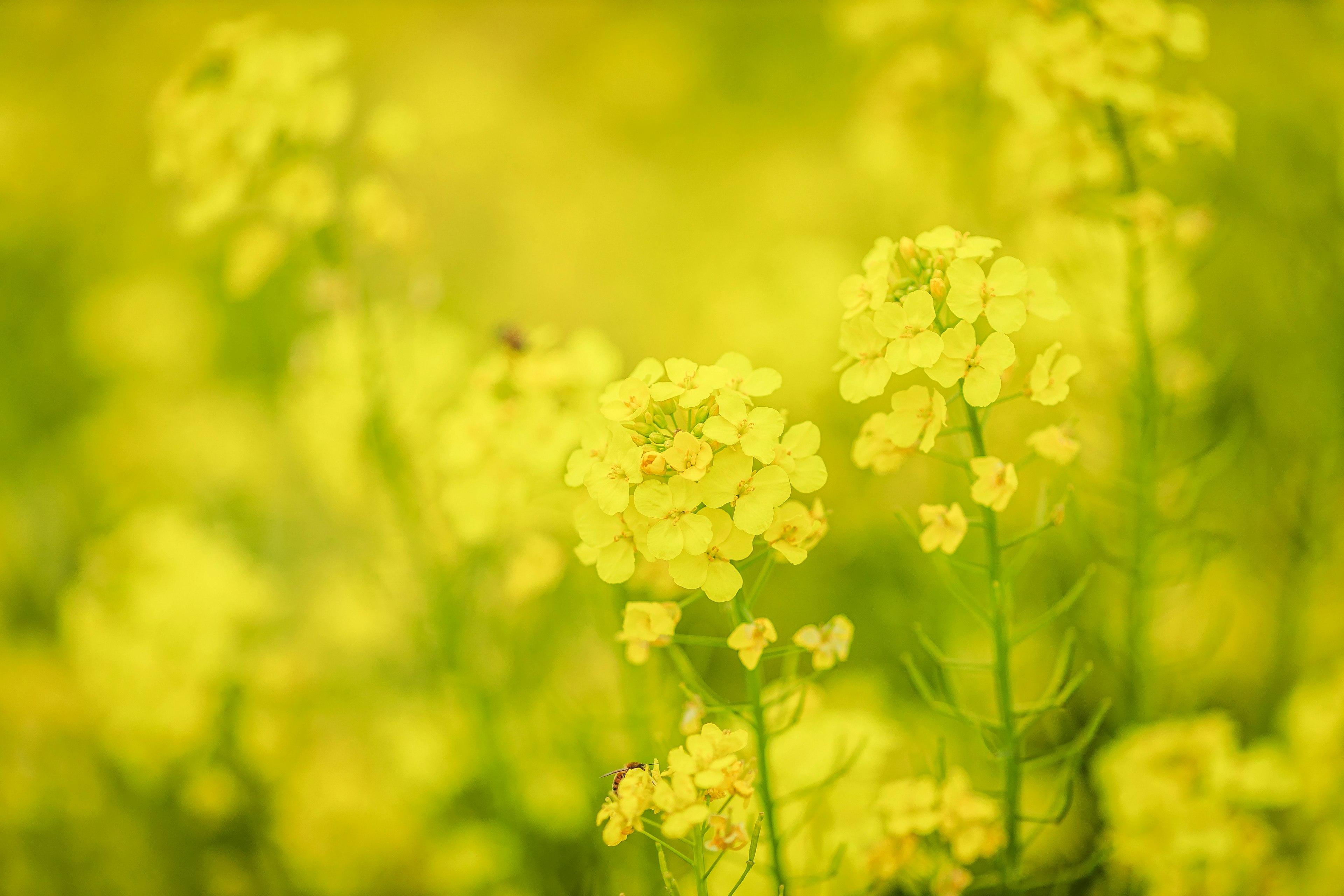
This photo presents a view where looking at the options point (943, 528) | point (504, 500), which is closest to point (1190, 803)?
point (943, 528)

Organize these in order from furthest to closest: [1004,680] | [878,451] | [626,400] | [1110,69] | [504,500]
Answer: [504,500] → [1110,69] → [1004,680] → [878,451] → [626,400]

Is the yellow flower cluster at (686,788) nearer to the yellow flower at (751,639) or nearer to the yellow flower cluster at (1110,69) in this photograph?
the yellow flower at (751,639)

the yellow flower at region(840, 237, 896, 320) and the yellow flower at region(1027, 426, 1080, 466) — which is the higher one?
the yellow flower at region(840, 237, 896, 320)

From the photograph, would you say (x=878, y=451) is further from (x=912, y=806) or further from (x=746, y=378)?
(x=912, y=806)

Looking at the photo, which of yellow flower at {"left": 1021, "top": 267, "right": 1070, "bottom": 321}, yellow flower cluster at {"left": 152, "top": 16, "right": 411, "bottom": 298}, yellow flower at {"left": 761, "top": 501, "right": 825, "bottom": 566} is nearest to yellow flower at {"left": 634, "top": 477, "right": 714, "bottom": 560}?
yellow flower at {"left": 761, "top": 501, "right": 825, "bottom": 566}

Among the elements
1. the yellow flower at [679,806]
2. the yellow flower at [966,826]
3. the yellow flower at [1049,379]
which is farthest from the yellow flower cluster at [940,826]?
A: the yellow flower at [1049,379]

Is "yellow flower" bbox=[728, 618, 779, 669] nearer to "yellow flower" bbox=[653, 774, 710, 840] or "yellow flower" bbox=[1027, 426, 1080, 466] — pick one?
"yellow flower" bbox=[653, 774, 710, 840]

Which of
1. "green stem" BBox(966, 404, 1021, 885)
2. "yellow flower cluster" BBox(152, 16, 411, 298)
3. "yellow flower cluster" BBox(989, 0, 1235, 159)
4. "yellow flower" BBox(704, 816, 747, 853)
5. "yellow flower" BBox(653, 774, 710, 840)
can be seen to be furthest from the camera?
"yellow flower cluster" BBox(152, 16, 411, 298)
